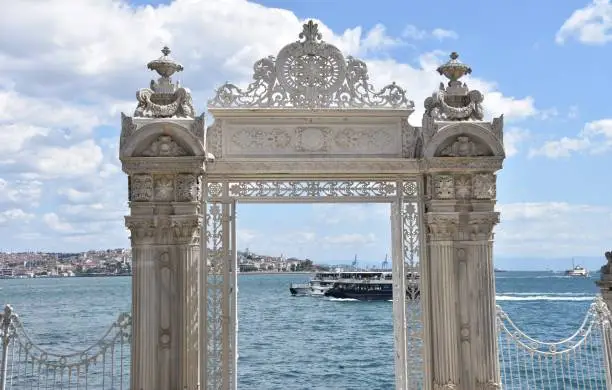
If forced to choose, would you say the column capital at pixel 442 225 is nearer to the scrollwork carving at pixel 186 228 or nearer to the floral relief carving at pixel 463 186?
the floral relief carving at pixel 463 186

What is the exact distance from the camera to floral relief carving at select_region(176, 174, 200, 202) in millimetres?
6566

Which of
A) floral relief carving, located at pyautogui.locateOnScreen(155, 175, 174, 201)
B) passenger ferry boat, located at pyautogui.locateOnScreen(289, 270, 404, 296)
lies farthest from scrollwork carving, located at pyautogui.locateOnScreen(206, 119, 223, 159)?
passenger ferry boat, located at pyautogui.locateOnScreen(289, 270, 404, 296)

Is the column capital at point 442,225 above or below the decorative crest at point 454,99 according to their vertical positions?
below

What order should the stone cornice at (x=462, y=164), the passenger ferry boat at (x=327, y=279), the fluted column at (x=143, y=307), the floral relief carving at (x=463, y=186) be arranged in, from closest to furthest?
the fluted column at (x=143, y=307), the stone cornice at (x=462, y=164), the floral relief carving at (x=463, y=186), the passenger ferry boat at (x=327, y=279)

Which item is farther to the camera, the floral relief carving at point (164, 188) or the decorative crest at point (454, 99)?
the decorative crest at point (454, 99)

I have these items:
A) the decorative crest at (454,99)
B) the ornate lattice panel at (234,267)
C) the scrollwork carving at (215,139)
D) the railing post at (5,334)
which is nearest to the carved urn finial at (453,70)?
the decorative crest at (454,99)

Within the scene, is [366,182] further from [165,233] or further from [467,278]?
[165,233]

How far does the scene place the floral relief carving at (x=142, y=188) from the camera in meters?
6.57

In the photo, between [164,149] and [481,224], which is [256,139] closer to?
[164,149]

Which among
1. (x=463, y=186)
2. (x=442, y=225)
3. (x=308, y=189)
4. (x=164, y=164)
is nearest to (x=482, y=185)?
(x=463, y=186)

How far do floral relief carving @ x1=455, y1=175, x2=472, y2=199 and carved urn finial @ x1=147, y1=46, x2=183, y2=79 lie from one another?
2948 mm

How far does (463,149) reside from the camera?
678 centimetres

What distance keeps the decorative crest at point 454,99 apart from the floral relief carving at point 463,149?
23cm

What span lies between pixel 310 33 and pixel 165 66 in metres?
1.45
